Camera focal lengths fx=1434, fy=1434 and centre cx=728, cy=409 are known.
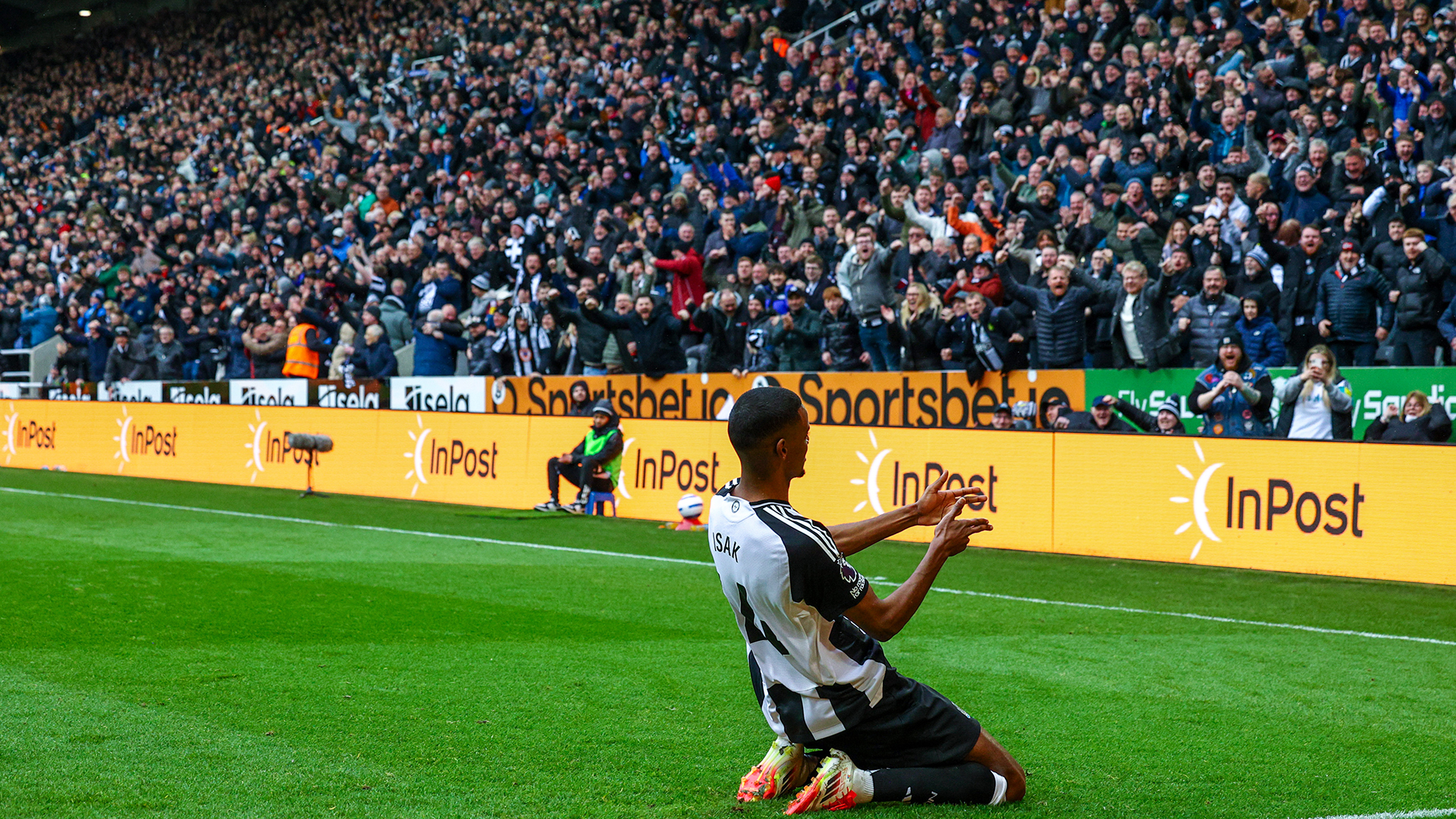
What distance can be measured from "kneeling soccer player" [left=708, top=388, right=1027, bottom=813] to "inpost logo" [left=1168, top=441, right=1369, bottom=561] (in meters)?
8.66

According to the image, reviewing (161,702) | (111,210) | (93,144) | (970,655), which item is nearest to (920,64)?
(970,655)

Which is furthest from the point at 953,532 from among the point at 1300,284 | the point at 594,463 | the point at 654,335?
the point at 654,335

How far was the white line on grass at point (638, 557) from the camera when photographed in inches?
385

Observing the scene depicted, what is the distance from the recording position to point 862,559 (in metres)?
14.1

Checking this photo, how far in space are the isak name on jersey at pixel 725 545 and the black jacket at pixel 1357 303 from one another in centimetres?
1147

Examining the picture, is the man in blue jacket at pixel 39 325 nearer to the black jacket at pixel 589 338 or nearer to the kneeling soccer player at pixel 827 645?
the black jacket at pixel 589 338

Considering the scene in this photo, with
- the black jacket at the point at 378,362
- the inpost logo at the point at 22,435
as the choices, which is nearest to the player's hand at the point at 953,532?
the black jacket at the point at 378,362

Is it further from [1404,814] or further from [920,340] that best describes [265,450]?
[1404,814]

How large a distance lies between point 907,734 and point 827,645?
0.45 m

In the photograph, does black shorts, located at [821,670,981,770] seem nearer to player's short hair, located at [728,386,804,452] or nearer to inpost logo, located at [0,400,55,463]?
player's short hair, located at [728,386,804,452]

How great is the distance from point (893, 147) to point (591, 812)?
56.8 ft

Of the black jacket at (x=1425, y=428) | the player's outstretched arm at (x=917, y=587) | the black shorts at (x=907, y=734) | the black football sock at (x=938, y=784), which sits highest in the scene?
the black jacket at (x=1425, y=428)

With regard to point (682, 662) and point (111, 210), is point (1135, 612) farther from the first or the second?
point (111, 210)

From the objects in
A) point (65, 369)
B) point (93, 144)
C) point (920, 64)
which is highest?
point (93, 144)
